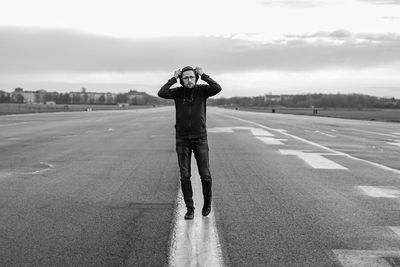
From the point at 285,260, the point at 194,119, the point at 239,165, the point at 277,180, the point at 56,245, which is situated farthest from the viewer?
the point at 239,165

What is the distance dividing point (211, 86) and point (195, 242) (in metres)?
2.05

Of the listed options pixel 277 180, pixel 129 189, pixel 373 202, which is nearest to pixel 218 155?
pixel 277 180

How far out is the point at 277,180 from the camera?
349 inches

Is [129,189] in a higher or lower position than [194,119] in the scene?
lower

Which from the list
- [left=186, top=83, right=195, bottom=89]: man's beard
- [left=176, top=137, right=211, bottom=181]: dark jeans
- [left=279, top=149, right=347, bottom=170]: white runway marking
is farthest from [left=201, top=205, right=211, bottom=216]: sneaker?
[left=279, top=149, right=347, bottom=170]: white runway marking

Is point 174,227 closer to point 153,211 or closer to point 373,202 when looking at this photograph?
point 153,211

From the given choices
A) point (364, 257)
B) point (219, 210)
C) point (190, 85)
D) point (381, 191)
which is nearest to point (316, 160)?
point (381, 191)

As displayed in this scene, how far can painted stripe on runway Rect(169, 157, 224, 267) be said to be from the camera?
14.2 feet

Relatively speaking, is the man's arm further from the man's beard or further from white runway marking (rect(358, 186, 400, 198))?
white runway marking (rect(358, 186, 400, 198))

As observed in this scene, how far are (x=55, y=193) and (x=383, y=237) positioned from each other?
4.83 metres

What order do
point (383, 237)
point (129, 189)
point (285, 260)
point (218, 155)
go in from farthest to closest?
point (218, 155), point (129, 189), point (383, 237), point (285, 260)

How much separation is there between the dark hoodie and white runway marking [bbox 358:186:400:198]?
10.9ft

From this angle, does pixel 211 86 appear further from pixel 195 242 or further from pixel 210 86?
pixel 195 242

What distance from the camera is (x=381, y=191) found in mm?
7961
